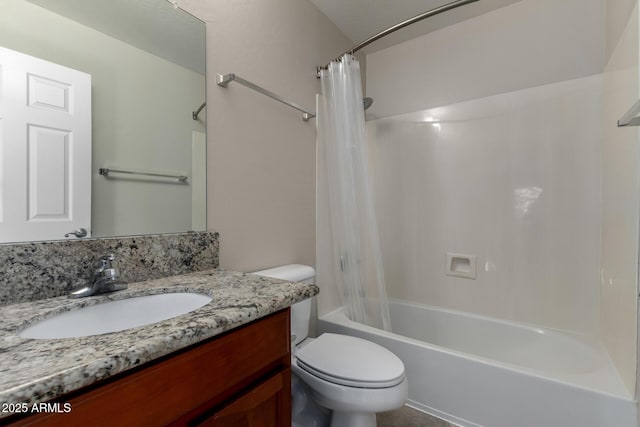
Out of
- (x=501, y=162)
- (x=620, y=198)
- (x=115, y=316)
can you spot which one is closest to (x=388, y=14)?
(x=501, y=162)

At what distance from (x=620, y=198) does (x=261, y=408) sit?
173 centimetres

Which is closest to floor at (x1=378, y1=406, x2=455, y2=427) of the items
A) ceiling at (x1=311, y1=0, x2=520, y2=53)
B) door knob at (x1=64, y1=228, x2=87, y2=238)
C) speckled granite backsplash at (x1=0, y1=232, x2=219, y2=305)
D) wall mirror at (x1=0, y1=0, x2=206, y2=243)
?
speckled granite backsplash at (x1=0, y1=232, x2=219, y2=305)

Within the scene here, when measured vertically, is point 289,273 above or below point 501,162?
below

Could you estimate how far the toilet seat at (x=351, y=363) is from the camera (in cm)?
108

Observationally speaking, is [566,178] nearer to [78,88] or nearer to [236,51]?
[236,51]

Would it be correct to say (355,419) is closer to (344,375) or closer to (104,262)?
(344,375)

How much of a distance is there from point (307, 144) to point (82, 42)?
1121 mm

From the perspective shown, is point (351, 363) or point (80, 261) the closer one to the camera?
point (80, 261)

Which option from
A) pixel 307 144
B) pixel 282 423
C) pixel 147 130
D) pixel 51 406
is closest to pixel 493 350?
pixel 282 423

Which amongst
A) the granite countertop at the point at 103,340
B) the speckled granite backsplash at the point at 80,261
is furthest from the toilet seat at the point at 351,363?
the speckled granite backsplash at the point at 80,261

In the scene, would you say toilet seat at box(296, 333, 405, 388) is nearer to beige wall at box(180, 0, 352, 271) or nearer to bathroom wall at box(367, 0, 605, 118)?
beige wall at box(180, 0, 352, 271)

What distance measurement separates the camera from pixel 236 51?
1.33m

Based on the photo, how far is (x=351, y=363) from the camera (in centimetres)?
117

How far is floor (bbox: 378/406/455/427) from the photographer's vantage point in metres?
1.43
